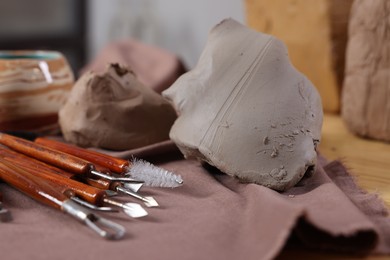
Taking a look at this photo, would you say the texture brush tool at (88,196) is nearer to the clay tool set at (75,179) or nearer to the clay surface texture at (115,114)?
the clay tool set at (75,179)

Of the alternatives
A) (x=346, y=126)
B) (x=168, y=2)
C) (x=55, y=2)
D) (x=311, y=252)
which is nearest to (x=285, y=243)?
(x=311, y=252)

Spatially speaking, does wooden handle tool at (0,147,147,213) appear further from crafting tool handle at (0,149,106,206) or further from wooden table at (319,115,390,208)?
wooden table at (319,115,390,208)

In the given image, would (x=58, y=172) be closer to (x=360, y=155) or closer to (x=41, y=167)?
(x=41, y=167)

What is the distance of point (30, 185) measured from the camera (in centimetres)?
60

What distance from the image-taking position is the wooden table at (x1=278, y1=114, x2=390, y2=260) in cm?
69

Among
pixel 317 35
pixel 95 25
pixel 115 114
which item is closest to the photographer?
pixel 115 114

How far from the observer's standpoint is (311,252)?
19.8 inches

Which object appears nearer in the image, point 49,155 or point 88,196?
point 88,196

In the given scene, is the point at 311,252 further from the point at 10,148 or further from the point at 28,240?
the point at 10,148

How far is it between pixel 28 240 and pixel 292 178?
0.28m

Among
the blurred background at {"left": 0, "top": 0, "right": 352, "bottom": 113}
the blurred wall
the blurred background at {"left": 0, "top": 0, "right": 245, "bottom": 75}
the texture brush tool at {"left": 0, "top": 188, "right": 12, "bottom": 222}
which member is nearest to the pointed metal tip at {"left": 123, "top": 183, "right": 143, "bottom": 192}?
the texture brush tool at {"left": 0, "top": 188, "right": 12, "bottom": 222}

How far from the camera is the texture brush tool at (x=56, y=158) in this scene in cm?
64

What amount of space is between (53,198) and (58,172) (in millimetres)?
77

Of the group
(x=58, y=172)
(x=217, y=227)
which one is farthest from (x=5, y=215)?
(x=217, y=227)
